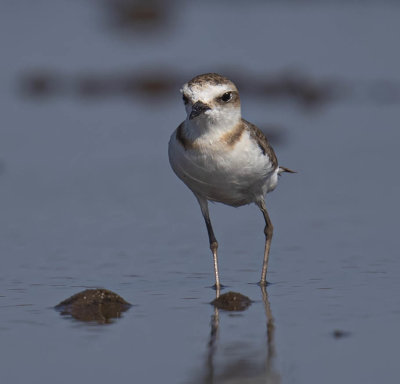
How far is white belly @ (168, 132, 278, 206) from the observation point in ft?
22.7

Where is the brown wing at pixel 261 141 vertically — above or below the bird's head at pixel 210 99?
below

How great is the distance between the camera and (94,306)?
633 cm

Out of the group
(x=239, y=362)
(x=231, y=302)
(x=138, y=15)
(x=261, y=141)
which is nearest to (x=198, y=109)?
(x=261, y=141)

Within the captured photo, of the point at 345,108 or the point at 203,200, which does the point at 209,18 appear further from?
the point at 203,200

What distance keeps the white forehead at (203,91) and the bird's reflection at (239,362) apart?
1.53 meters

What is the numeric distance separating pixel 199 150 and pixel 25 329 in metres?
1.64

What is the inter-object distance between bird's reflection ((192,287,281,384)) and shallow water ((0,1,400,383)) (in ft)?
0.05

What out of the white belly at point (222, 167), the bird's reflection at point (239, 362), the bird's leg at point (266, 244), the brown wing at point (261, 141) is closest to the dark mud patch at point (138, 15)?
the bird's leg at point (266, 244)

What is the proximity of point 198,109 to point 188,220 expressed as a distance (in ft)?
8.68

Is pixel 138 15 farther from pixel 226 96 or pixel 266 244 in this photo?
pixel 226 96

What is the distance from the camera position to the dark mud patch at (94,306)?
6.24m

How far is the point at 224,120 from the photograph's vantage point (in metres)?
6.96

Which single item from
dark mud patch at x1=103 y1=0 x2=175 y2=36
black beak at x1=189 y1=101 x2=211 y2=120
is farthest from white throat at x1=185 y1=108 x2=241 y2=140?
dark mud patch at x1=103 y1=0 x2=175 y2=36

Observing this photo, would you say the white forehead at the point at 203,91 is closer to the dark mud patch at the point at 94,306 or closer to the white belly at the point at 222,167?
the white belly at the point at 222,167
